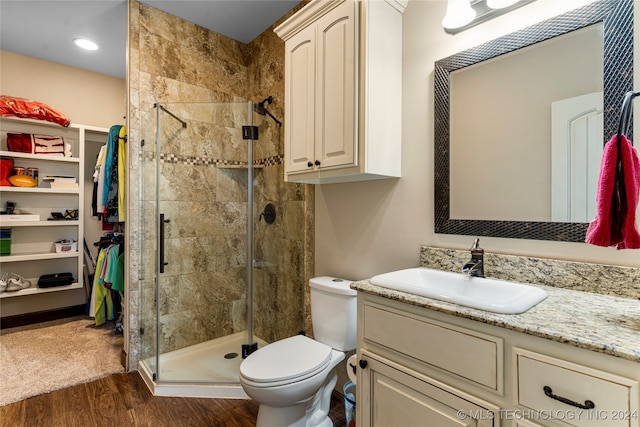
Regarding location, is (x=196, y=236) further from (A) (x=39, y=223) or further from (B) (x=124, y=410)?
(A) (x=39, y=223)

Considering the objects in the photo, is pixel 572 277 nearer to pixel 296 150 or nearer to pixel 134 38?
pixel 296 150

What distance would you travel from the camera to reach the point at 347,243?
6.56ft

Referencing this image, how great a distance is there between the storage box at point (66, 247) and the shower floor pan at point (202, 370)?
1851 mm

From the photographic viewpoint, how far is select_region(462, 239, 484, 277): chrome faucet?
1.28 m

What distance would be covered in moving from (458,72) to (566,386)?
1.31m

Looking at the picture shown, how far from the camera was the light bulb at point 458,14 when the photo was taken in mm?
1387

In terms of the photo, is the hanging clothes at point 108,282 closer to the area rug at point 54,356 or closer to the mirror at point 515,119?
the area rug at point 54,356

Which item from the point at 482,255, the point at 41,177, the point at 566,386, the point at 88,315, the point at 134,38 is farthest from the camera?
the point at 88,315

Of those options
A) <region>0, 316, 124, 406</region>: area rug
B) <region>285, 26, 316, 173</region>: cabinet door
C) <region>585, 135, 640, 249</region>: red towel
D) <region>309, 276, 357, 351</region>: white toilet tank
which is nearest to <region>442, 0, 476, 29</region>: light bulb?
<region>285, 26, 316, 173</region>: cabinet door

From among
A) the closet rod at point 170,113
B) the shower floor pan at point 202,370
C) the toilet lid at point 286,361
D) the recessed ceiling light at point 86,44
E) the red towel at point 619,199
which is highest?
the recessed ceiling light at point 86,44

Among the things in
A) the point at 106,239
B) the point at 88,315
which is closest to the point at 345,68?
the point at 106,239

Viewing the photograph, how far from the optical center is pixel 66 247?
338cm

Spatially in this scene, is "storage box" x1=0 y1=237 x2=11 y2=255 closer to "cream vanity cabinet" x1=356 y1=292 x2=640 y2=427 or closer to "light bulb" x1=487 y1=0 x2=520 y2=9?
"cream vanity cabinet" x1=356 y1=292 x2=640 y2=427

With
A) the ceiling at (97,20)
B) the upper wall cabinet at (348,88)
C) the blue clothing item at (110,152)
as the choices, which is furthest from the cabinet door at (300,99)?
the blue clothing item at (110,152)
